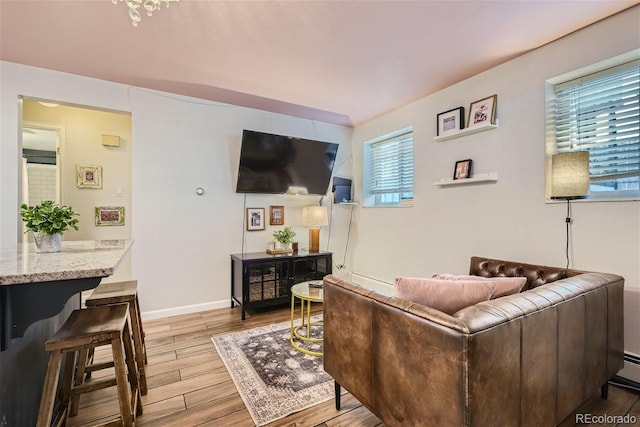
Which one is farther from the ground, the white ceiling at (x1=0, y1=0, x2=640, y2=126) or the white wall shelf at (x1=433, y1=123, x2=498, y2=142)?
the white ceiling at (x1=0, y1=0, x2=640, y2=126)

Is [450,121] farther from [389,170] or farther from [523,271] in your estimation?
[523,271]

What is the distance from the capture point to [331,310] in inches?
63.8

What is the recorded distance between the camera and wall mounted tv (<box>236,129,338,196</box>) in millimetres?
3389

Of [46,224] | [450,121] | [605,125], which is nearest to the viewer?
[46,224]

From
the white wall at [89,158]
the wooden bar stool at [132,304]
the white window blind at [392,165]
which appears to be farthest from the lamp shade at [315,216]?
the white wall at [89,158]

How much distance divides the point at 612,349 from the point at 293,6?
2811 mm

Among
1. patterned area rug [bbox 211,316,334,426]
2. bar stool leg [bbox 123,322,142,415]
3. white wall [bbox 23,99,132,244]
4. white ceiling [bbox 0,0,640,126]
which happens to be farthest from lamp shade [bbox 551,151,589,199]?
white wall [bbox 23,99,132,244]

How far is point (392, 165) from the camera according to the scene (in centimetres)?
390

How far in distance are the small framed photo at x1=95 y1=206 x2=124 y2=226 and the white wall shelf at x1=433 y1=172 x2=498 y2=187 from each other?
155 inches

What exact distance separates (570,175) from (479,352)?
1671mm

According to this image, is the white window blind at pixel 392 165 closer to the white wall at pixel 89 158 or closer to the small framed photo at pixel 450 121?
the small framed photo at pixel 450 121

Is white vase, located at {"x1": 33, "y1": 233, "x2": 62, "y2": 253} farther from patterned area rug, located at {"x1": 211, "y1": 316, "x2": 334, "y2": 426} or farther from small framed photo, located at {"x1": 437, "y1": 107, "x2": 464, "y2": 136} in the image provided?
small framed photo, located at {"x1": 437, "y1": 107, "x2": 464, "y2": 136}

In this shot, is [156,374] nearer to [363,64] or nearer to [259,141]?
[259,141]
